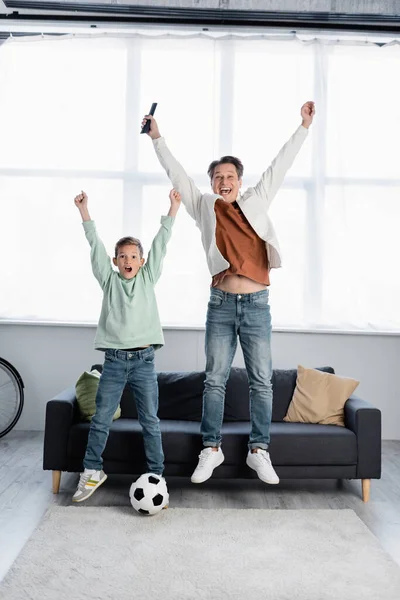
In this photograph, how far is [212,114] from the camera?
480 centimetres

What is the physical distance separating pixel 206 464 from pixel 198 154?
2560 millimetres

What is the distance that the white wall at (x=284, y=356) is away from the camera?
189 inches

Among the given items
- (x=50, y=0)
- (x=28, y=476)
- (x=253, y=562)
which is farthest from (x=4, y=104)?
(x=253, y=562)

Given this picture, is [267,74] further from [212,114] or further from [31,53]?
[31,53]

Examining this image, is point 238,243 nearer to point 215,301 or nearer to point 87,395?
point 215,301

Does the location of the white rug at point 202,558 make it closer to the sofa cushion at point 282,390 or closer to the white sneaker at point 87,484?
the white sneaker at point 87,484

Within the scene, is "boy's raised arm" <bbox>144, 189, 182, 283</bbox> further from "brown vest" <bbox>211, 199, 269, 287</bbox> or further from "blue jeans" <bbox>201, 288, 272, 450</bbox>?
"blue jeans" <bbox>201, 288, 272, 450</bbox>

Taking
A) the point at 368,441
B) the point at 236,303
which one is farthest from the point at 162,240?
the point at 368,441

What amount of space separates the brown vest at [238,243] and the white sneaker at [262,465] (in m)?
0.84

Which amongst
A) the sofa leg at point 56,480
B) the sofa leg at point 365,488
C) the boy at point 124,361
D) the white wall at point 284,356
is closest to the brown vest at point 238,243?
the boy at point 124,361

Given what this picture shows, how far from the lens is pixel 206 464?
3074 mm

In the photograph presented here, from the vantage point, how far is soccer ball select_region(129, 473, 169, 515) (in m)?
2.84

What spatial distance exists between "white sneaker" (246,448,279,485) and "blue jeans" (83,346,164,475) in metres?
0.44

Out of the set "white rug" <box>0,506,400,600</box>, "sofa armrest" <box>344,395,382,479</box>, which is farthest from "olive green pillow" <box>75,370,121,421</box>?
"sofa armrest" <box>344,395,382,479</box>
